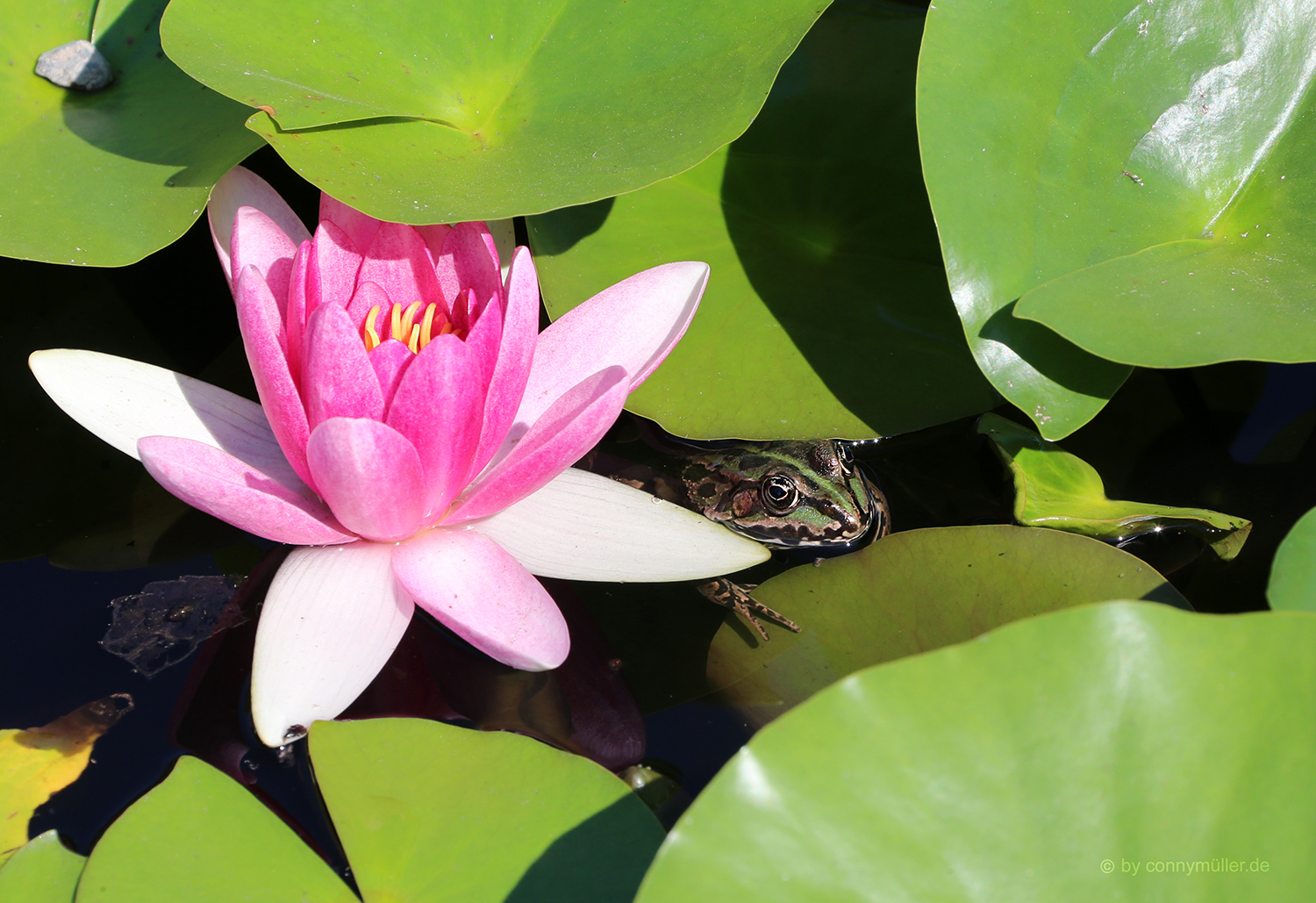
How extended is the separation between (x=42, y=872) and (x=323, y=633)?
0.45 m

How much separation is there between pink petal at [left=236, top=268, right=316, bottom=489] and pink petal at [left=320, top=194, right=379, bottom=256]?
0.72 feet

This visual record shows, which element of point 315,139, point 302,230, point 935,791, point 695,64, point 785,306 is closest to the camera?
point 935,791

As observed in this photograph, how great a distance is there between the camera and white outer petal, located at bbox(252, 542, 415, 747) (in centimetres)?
121

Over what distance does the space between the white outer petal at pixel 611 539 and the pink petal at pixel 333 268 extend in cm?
43

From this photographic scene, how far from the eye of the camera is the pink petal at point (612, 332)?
1.47m

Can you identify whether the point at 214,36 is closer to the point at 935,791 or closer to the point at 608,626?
the point at 608,626

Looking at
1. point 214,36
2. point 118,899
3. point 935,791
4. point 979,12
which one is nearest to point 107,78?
point 214,36

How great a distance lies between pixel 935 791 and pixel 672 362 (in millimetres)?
988

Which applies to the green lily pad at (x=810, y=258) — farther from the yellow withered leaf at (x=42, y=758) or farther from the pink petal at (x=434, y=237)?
the yellow withered leaf at (x=42, y=758)

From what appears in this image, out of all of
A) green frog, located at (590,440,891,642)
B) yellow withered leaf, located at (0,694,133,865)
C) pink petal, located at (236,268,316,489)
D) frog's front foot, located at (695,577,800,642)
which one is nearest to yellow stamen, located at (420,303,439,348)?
pink petal, located at (236,268,316,489)

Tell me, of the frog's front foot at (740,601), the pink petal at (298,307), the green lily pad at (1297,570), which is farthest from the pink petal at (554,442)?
the green lily pad at (1297,570)

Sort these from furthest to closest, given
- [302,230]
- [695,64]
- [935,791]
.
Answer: [302,230] < [695,64] < [935,791]

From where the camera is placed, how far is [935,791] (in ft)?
2.93

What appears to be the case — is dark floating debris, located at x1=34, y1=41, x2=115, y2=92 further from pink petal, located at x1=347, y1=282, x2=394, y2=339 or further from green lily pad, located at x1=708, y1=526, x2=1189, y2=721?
green lily pad, located at x1=708, y1=526, x2=1189, y2=721
